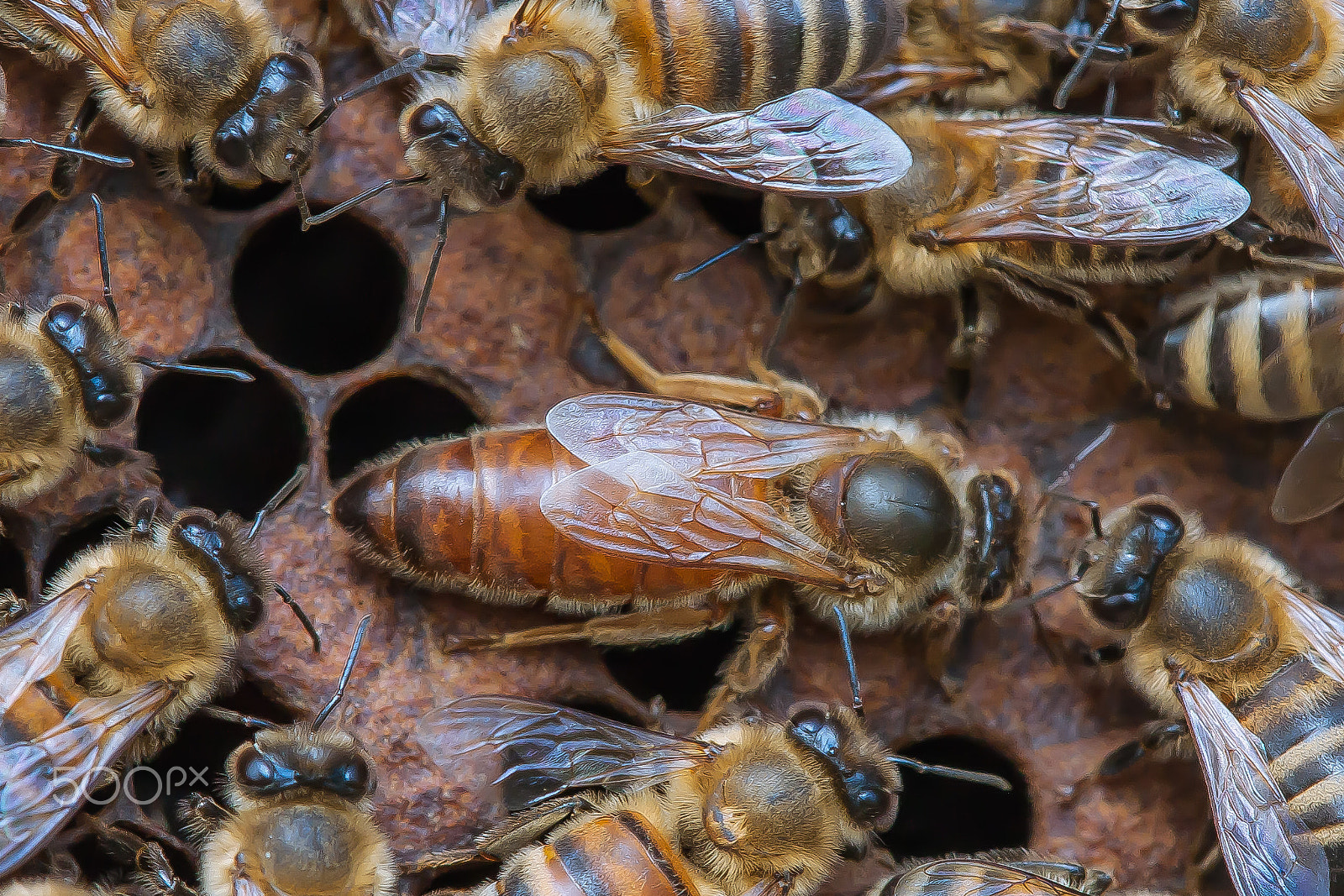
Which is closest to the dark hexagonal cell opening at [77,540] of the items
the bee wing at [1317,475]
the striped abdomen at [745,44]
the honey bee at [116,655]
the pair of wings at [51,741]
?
the honey bee at [116,655]

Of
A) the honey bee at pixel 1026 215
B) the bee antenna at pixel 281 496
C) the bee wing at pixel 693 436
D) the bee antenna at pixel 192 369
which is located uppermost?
the honey bee at pixel 1026 215

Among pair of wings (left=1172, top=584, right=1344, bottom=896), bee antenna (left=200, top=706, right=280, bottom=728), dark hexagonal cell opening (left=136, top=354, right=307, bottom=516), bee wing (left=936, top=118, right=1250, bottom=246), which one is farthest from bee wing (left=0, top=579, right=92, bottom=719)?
pair of wings (left=1172, top=584, right=1344, bottom=896)

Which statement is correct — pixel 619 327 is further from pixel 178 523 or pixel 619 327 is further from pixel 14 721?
pixel 14 721

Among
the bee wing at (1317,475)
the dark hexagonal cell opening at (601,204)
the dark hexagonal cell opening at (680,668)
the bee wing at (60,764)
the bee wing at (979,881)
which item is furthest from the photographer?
the dark hexagonal cell opening at (601,204)

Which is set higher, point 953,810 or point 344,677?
point 344,677

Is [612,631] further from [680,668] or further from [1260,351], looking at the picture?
[1260,351]

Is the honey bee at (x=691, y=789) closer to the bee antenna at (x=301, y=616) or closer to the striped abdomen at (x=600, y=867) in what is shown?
the striped abdomen at (x=600, y=867)

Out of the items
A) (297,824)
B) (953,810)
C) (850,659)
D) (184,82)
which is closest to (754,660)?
(850,659)

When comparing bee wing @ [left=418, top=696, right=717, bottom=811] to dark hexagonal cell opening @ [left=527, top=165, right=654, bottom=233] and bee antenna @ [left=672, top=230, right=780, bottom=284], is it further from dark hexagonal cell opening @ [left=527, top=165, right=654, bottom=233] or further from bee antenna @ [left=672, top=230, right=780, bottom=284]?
dark hexagonal cell opening @ [left=527, top=165, right=654, bottom=233]
